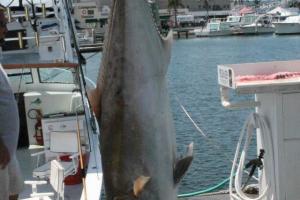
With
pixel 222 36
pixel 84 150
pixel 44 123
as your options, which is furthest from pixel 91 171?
pixel 222 36

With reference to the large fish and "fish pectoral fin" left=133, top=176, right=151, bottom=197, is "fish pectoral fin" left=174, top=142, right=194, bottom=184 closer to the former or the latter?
the large fish

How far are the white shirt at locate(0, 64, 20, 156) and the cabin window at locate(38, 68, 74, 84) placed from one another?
7136 mm

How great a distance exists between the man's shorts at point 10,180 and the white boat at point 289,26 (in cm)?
7509

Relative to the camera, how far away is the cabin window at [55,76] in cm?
1027

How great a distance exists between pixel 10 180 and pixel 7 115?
21.6 inches

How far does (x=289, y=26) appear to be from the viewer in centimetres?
7731

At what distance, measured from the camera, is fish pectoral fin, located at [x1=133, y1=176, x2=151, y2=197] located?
2.17 metres

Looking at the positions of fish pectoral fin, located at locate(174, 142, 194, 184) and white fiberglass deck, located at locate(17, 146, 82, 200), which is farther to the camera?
white fiberglass deck, located at locate(17, 146, 82, 200)

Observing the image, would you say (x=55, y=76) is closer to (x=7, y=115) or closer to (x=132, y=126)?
(x=7, y=115)

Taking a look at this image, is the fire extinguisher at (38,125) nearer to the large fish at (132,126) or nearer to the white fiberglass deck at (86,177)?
the white fiberglass deck at (86,177)

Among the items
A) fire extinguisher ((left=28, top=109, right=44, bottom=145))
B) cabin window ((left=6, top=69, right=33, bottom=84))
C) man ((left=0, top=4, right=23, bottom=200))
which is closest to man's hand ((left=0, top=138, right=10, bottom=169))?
man ((left=0, top=4, right=23, bottom=200))

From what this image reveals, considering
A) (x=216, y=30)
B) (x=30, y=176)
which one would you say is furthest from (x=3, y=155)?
(x=216, y=30)

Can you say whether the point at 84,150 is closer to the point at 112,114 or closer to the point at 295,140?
the point at 295,140

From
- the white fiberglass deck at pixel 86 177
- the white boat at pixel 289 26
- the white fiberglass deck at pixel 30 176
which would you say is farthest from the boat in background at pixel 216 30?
the white fiberglass deck at pixel 86 177
